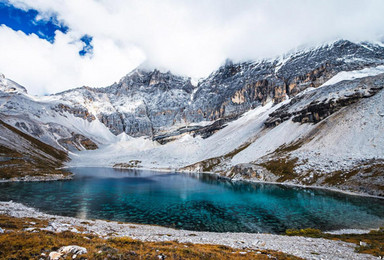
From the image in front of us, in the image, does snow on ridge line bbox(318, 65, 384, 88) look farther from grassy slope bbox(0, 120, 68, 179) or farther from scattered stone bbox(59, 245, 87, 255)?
grassy slope bbox(0, 120, 68, 179)

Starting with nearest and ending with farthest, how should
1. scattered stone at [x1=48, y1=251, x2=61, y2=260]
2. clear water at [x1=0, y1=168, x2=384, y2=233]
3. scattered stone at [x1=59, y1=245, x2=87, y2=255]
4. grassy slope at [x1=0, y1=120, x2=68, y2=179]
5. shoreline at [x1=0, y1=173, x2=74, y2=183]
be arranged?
scattered stone at [x1=48, y1=251, x2=61, y2=260]
scattered stone at [x1=59, y1=245, x2=87, y2=255]
clear water at [x1=0, y1=168, x2=384, y2=233]
shoreline at [x1=0, y1=173, x2=74, y2=183]
grassy slope at [x1=0, y1=120, x2=68, y2=179]

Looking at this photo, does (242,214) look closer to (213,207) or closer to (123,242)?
(213,207)

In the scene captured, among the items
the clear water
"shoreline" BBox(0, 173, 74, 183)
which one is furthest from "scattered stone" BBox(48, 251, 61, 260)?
"shoreline" BBox(0, 173, 74, 183)

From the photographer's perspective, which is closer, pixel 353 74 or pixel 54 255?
pixel 54 255

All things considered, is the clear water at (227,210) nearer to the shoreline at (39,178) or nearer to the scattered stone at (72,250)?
the shoreline at (39,178)

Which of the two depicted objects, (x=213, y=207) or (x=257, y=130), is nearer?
(x=213, y=207)

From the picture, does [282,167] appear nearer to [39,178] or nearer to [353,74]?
[39,178]

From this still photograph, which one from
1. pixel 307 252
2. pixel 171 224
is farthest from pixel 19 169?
pixel 307 252

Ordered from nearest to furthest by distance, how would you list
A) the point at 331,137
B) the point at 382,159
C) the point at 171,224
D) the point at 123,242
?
the point at 123,242 → the point at 171,224 → the point at 382,159 → the point at 331,137

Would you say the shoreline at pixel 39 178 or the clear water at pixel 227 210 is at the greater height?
the shoreline at pixel 39 178

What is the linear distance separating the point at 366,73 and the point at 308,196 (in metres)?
178

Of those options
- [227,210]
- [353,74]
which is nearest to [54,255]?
[227,210]

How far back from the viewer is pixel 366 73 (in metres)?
181

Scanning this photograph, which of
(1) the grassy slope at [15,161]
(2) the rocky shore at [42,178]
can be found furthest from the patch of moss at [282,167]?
(1) the grassy slope at [15,161]
